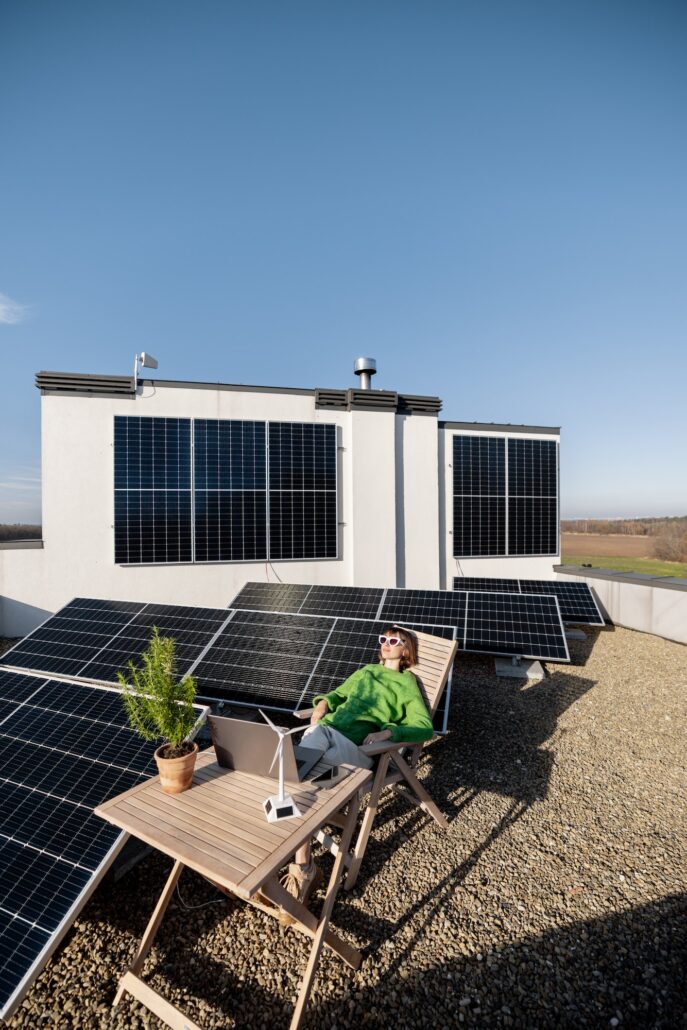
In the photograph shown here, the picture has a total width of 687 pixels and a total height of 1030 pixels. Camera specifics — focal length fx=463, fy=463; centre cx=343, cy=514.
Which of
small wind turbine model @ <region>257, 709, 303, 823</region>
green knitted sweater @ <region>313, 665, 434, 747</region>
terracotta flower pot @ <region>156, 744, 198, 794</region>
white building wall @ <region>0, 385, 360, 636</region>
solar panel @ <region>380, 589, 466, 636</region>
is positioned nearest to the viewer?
small wind turbine model @ <region>257, 709, 303, 823</region>

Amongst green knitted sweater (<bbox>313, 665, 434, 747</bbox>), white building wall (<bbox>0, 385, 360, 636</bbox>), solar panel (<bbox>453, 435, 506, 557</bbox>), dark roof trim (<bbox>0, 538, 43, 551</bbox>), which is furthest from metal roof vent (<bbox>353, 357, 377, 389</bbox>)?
green knitted sweater (<bbox>313, 665, 434, 747</bbox>)

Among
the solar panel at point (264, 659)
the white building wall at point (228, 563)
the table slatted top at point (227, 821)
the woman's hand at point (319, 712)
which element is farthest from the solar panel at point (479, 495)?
the table slatted top at point (227, 821)

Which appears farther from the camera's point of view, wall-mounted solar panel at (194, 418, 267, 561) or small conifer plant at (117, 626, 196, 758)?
wall-mounted solar panel at (194, 418, 267, 561)

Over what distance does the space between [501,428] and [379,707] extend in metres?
10.9

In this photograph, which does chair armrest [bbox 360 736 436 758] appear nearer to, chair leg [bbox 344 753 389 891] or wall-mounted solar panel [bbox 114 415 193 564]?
chair leg [bbox 344 753 389 891]

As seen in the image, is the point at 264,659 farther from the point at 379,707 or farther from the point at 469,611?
the point at 469,611

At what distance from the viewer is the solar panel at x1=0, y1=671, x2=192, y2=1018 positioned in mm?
2314

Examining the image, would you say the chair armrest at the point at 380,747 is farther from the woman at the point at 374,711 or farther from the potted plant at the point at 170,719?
the potted plant at the point at 170,719

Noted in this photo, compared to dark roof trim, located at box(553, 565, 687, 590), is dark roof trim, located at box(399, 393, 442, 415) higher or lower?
higher

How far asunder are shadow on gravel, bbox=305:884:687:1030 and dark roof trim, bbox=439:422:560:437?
11.2m

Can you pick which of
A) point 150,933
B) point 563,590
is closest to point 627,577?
point 563,590

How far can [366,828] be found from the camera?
3.34m

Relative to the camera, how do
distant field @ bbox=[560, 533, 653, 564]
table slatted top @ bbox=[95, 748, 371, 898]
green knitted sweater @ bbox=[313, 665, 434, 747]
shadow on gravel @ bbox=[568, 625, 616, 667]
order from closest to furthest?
table slatted top @ bbox=[95, 748, 371, 898] → green knitted sweater @ bbox=[313, 665, 434, 747] → shadow on gravel @ bbox=[568, 625, 616, 667] → distant field @ bbox=[560, 533, 653, 564]

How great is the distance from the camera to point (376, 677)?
4.28 meters
